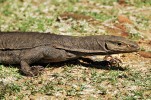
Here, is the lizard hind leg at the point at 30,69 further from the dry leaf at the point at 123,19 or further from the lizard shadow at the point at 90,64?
the dry leaf at the point at 123,19

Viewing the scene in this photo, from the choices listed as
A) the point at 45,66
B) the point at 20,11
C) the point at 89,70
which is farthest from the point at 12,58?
the point at 20,11

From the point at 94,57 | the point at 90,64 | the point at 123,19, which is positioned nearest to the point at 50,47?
the point at 90,64

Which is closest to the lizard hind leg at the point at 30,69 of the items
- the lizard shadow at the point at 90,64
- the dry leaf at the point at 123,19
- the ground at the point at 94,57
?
the ground at the point at 94,57

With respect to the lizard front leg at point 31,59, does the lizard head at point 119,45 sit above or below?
above

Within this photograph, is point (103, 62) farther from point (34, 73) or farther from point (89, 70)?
point (34, 73)

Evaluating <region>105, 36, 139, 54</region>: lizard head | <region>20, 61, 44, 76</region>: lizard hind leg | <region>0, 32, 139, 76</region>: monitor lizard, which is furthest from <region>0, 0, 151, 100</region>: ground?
<region>105, 36, 139, 54</region>: lizard head

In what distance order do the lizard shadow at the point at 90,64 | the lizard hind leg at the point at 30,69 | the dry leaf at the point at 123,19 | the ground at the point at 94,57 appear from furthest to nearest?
the dry leaf at the point at 123,19
the lizard shadow at the point at 90,64
the lizard hind leg at the point at 30,69
the ground at the point at 94,57

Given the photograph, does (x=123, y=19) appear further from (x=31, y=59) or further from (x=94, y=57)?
(x=31, y=59)
